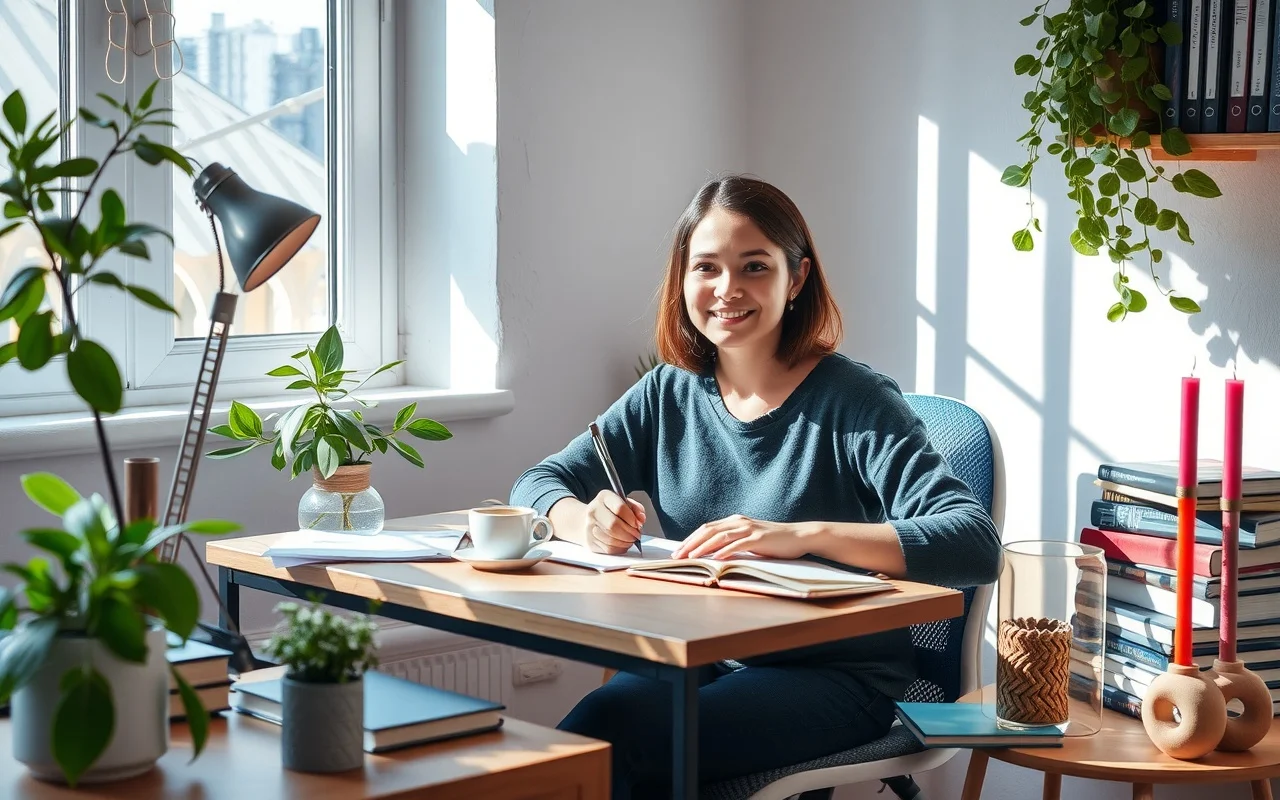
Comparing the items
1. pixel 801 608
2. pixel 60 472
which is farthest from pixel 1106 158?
pixel 60 472

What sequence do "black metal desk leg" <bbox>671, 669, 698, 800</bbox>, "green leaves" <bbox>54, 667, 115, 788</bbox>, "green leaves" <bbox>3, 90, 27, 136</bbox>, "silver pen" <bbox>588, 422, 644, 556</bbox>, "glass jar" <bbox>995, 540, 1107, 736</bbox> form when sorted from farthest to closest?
"silver pen" <bbox>588, 422, 644, 556</bbox> < "glass jar" <bbox>995, 540, 1107, 736</bbox> < "black metal desk leg" <bbox>671, 669, 698, 800</bbox> < "green leaves" <bbox>3, 90, 27, 136</bbox> < "green leaves" <bbox>54, 667, 115, 788</bbox>

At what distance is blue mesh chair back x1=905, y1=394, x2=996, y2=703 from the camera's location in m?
2.02

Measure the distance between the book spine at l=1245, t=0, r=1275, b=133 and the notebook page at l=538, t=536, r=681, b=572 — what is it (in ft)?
3.31

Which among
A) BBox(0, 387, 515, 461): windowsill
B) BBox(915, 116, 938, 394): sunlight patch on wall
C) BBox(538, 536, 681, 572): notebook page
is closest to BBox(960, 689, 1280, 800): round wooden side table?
BBox(538, 536, 681, 572): notebook page

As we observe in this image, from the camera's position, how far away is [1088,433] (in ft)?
8.27

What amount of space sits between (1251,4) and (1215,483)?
2.21 ft

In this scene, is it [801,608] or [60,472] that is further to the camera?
[60,472]

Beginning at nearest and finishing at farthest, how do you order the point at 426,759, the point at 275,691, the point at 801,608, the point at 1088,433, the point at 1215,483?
the point at 426,759 < the point at 275,691 < the point at 801,608 < the point at 1215,483 < the point at 1088,433

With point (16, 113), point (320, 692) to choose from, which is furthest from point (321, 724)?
point (16, 113)

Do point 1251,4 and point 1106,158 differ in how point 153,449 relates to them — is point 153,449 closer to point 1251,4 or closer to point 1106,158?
point 1106,158

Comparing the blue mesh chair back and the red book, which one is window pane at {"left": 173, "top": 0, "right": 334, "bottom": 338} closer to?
the blue mesh chair back

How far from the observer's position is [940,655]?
2031mm

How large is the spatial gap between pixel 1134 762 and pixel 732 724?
1.53 ft

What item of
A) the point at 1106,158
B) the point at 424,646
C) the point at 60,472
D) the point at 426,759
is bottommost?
the point at 424,646
